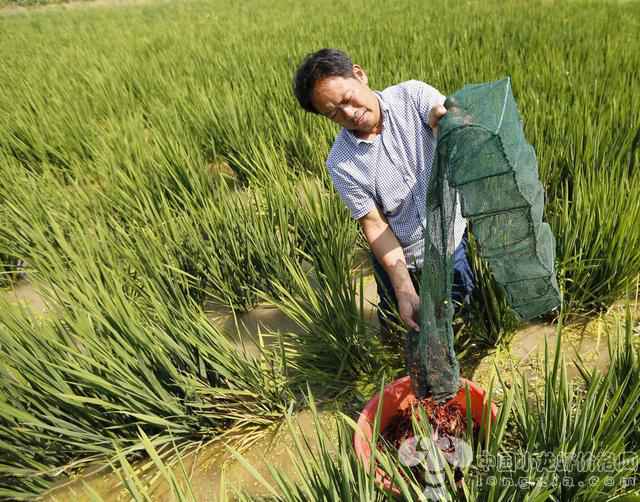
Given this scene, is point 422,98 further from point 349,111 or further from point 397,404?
point 397,404

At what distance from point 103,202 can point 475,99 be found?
1800mm

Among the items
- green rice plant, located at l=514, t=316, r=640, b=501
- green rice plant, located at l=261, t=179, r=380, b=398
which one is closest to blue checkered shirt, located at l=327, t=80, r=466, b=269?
green rice plant, located at l=261, t=179, r=380, b=398

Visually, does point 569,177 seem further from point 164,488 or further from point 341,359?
point 164,488

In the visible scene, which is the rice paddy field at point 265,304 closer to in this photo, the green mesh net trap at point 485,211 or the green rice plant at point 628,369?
the green rice plant at point 628,369

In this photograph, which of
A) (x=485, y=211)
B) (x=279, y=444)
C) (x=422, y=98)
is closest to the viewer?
(x=485, y=211)

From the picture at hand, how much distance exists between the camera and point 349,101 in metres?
1.02

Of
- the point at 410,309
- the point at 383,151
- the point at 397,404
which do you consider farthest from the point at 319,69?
the point at 397,404

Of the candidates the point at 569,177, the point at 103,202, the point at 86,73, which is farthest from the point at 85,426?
the point at 86,73

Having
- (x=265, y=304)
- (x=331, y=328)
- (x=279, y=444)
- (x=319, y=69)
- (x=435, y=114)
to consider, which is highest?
(x=319, y=69)

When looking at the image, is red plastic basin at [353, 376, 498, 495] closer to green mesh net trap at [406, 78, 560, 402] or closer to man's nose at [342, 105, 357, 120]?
green mesh net trap at [406, 78, 560, 402]

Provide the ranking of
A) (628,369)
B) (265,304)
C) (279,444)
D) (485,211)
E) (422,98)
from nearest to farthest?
1. (485,211)
2. (628,369)
3. (422,98)
4. (279,444)
5. (265,304)

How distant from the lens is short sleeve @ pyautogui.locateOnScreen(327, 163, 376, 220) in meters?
1.13

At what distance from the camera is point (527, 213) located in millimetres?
729

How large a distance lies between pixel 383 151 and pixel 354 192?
0.13 m
